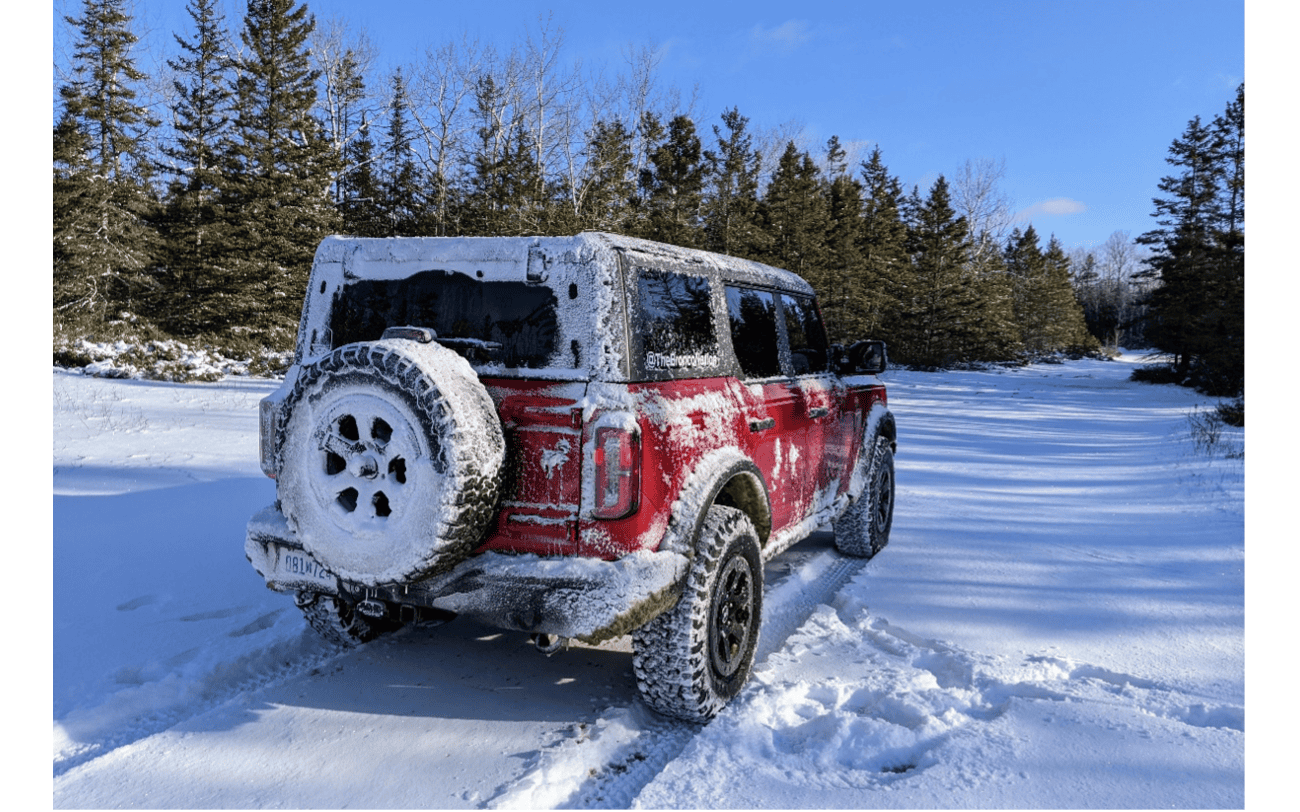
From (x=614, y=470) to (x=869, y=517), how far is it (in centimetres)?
333

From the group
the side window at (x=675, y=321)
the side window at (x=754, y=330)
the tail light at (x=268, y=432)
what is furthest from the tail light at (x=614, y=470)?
the tail light at (x=268, y=432)

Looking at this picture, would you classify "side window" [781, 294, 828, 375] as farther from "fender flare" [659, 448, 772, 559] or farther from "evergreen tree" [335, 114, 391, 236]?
"evergreen tree" [335, 114, 391, 236]

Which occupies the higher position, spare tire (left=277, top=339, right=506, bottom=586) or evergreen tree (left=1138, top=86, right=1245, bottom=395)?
evergreen tree (left=1138, top=86, right=1245, bottom=395)

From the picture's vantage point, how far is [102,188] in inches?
955

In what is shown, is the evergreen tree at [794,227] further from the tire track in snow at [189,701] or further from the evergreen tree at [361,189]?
the tire track in snow at [189,701]

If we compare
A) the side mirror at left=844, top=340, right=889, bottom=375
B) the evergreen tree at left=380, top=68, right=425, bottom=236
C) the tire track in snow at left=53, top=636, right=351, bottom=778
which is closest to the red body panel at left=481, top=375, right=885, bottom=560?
the tire track in snow at left=53, top=636, right=351, bottom=778

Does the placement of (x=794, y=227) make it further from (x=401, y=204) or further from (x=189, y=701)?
(x=189, y=701)

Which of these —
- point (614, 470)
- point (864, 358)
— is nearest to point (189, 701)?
point (614, 470)

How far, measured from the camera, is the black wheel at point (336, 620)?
3.84m

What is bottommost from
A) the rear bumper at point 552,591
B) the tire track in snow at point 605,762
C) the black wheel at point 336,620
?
the tire track in snow at point 605,762

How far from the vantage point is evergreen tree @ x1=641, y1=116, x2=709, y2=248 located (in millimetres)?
28875

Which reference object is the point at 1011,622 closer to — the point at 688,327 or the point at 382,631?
the point at 688,327

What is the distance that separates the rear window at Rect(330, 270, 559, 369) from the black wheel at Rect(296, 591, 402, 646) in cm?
130

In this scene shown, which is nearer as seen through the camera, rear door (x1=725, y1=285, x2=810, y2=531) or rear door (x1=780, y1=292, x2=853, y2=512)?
rear door (x1=725, y1=285, x2=810, y2=531)
